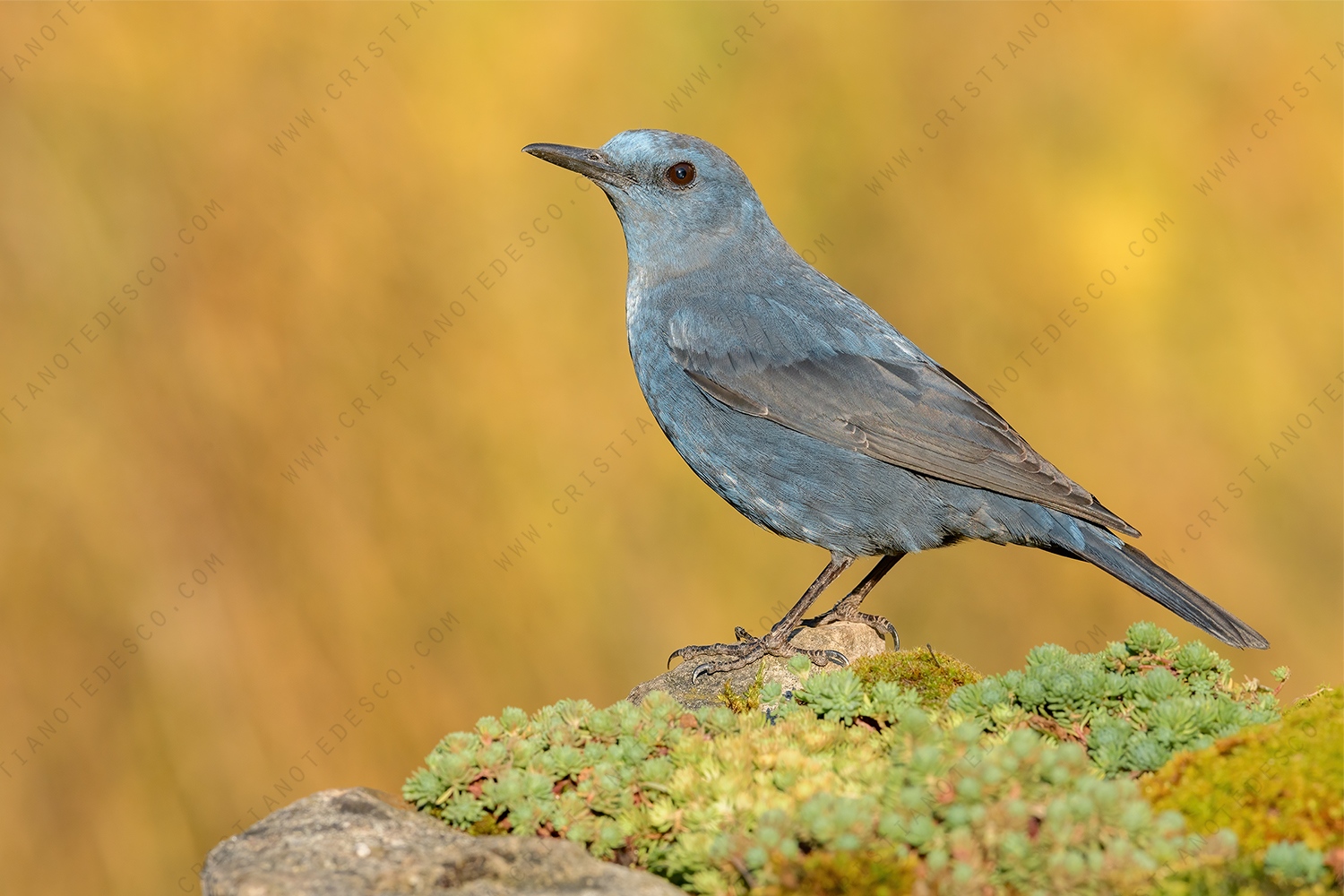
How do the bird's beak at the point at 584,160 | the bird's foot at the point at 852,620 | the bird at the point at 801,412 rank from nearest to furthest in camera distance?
the bird at the point at 801,412 → the bird's beak at the point at 584,160 → the bird's foot at the point at 852,620

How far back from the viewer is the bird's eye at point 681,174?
6.32 metres

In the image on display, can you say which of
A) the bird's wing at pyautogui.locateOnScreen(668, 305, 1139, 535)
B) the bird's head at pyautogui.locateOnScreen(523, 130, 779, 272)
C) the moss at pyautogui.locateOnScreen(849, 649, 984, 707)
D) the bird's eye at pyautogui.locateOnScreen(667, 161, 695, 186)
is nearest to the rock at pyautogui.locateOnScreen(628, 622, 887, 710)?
the moss at pyautogui.locateOnScreen(849, 649, 984, 707)

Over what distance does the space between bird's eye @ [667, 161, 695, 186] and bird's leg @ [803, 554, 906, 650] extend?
2332mm

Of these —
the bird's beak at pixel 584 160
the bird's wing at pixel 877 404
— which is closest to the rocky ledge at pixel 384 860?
the bird's wing at pixel 877 404

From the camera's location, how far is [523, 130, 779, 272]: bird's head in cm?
629

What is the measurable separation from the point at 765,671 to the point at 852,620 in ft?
3.37

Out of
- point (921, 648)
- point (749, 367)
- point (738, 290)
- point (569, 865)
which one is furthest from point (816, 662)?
point (569, 865)

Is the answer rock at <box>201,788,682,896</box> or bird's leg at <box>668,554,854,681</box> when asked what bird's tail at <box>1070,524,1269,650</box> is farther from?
rock at <box>201,788,682,896</box>

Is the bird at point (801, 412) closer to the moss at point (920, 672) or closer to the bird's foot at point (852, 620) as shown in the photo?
the bird's foot at point (852, 620)

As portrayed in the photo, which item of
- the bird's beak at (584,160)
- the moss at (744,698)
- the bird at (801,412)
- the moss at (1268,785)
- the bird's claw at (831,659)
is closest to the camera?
the moss at (1268,785)

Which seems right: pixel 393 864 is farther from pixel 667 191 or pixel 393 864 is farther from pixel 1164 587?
pixel 667 191

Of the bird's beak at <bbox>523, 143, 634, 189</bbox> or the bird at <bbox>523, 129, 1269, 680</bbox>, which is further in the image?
the bird's beak at <bbox>523, 143, 634, 189</bbox>

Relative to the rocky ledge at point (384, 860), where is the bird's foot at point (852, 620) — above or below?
above

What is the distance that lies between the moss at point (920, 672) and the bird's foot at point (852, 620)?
111 cm
